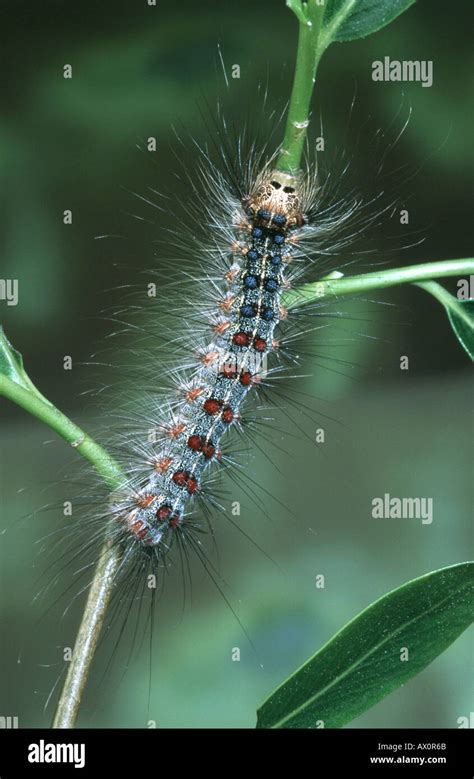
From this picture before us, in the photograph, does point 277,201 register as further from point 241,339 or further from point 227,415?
point 227,415

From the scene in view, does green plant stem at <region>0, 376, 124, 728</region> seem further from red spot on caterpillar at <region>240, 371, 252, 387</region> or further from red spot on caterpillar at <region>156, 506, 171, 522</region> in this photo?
red spot on caterpillar at <region>240, 371, 252, 387</region>

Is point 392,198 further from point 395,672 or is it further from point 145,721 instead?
A: point 145,721

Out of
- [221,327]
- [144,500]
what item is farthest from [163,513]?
[221,327]

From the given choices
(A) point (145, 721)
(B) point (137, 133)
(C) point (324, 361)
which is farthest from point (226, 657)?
(B) point (137, 133)

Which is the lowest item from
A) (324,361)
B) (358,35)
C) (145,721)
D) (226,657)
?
(145,721)

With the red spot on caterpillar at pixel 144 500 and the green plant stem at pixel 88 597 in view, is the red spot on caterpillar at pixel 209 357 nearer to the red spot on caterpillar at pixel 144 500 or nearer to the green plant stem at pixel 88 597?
the red spot on caterpillar at pixel 144 500

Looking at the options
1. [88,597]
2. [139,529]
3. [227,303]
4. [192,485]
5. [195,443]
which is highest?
[227,303]

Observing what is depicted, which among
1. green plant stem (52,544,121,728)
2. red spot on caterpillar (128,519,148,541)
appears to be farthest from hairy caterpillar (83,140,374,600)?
green plant stem (52,544,121,728)
